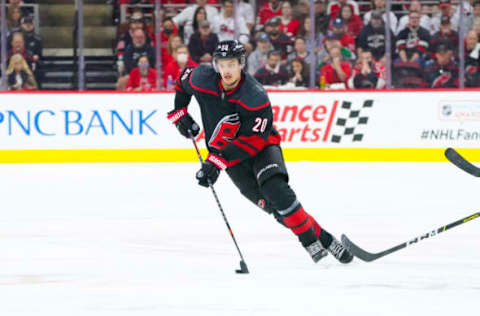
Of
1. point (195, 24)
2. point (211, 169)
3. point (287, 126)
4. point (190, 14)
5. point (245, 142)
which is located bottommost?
point (287, 126)

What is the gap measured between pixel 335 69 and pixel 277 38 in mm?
689

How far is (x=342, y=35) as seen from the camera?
941 cm

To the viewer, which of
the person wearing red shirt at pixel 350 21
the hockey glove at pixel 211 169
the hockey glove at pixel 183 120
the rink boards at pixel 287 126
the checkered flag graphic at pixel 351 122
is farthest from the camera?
the person wearing red shirt at pixel 350 21

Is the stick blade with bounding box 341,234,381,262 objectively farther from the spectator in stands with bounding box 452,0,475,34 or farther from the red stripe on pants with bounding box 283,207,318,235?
the spectator in stands with bounding box 452,0,475,34

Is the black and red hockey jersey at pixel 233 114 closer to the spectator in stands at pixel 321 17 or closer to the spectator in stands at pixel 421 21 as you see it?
the spectator in stands at pixel 321 17

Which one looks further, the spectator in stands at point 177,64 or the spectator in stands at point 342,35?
the spectator in stands at point 342,35

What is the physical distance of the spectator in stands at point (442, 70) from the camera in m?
9.22

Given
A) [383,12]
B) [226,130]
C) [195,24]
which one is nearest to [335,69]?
[383,12]

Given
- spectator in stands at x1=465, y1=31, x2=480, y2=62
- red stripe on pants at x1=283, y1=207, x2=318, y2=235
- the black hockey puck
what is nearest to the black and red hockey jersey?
red stripe on pants at x1=283, y1=207, x2=318, y2=235

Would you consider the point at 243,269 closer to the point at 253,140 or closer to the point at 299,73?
the point at 253,140

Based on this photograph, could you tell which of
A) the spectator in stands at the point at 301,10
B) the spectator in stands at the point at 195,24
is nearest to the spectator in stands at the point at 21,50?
the spectator in stands at the point at 195,24

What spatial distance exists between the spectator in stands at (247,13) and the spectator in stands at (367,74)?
1.17 m

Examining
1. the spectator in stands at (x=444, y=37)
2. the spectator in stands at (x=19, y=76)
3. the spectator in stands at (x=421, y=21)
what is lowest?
the spectator in stands at (x=19, y=76)

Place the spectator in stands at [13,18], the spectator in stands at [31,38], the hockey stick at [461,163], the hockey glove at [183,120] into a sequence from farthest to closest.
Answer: the spectator in stands at [31,38] → the spectator in stands at [13,18] → the hockey glove at [183,120] → the hockey stick at [461,163]
